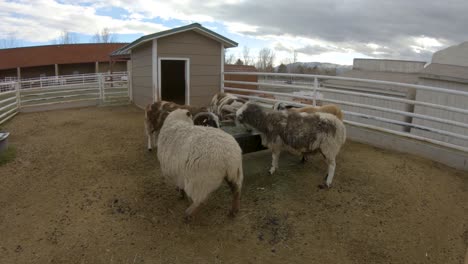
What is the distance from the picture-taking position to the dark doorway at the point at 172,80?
1191cm

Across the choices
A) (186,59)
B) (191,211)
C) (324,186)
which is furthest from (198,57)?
(191,211)

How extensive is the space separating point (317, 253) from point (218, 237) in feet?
3.82

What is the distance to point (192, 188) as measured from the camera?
3.53 metres

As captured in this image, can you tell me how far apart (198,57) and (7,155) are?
6.24 m

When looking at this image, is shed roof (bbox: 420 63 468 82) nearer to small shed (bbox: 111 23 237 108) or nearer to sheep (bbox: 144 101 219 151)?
small shed (bbox: 111 23 237 108)

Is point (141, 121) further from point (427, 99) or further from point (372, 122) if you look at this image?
point (427, 99)

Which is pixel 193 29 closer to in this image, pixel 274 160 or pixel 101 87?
pixel 101 87

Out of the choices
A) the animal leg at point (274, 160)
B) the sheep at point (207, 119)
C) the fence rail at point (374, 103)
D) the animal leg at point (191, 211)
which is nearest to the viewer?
the animal leg at point (191, 211)

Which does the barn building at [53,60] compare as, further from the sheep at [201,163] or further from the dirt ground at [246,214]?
the sheep at [201,163]

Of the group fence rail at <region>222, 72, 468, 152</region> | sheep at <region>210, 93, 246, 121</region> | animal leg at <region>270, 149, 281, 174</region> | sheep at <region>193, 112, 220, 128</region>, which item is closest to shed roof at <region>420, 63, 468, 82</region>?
fence rail at <region>222, 72, 468, 152</region>

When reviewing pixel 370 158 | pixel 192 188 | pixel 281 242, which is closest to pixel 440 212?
pixel 370 158

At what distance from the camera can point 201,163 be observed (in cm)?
349

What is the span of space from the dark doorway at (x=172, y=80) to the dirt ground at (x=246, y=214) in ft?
20.3

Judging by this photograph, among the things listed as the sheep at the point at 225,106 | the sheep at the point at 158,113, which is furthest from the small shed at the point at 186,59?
the sheep at the point at 158,113
